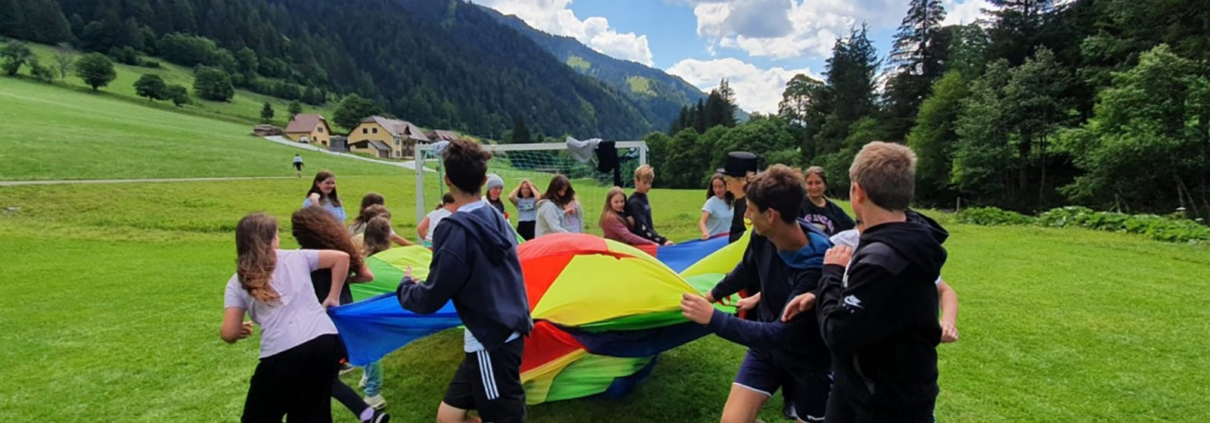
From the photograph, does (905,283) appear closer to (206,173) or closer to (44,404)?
(44,404)

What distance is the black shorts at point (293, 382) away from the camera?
267 centimetres

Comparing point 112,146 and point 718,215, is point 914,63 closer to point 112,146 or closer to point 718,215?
point 718,215

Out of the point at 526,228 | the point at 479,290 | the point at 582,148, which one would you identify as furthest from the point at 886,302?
the point at 582,148

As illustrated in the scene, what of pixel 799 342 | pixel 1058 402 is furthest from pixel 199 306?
pixel 1058 402

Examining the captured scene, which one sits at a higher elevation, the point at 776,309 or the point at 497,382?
the point at 776,309

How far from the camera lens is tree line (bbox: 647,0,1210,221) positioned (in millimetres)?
19188

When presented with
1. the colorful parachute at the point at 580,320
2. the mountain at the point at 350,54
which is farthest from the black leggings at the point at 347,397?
the mountain at the point at 350,54

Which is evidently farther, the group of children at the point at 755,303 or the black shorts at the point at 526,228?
the black shorts at the point at 526,228

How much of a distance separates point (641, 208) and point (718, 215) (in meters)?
0.89

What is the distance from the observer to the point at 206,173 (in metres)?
28.9

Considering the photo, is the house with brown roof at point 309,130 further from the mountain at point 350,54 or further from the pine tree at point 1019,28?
the pine tree at point 1019,28

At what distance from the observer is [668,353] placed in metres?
5.32

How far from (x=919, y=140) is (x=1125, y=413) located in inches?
1334

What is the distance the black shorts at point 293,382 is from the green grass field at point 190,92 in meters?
74.6
